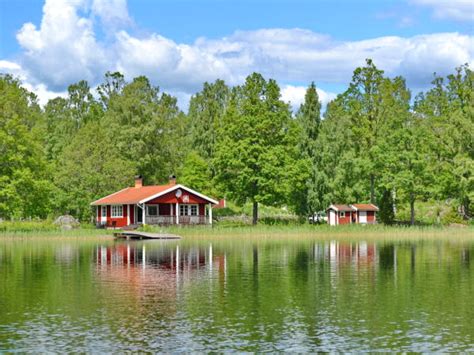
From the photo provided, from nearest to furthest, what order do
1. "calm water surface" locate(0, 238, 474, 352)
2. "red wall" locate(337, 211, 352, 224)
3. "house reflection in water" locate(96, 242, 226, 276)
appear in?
"calm water surface" locate(0, 238, 474, 352), "house reflection in water" locate(96, 242, 226, 276), "red wall" locate(337, 211, 352, 224)

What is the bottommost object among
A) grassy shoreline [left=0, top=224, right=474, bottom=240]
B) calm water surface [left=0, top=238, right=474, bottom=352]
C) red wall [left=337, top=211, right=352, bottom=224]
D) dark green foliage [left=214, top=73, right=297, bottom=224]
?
calm water surface [left=0, top=238, right=474, bottom=352]

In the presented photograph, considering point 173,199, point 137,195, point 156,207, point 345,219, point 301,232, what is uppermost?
point 137,195

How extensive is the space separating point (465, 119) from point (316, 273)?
5509 centimetres

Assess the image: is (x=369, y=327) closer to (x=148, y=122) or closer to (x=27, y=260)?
(x=27, y=260)

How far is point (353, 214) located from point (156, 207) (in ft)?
80.2

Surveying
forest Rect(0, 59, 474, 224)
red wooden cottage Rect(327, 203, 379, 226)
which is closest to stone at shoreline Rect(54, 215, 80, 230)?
forest Rect(0, 59, 474, 224)

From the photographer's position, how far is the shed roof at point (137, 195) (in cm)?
8225

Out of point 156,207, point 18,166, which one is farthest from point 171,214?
point 18,166

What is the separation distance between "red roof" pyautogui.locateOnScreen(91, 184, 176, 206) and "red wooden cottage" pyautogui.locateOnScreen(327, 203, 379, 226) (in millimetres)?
21043

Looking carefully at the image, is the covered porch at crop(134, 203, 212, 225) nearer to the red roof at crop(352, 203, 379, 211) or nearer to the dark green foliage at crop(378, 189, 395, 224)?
the red roof at crop(352, 203, 379, 211)

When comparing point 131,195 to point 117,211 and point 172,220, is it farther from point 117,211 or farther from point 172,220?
point 172,220

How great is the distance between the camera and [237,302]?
27.9m

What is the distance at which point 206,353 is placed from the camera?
19.4 metres

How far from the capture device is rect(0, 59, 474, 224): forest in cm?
8200
